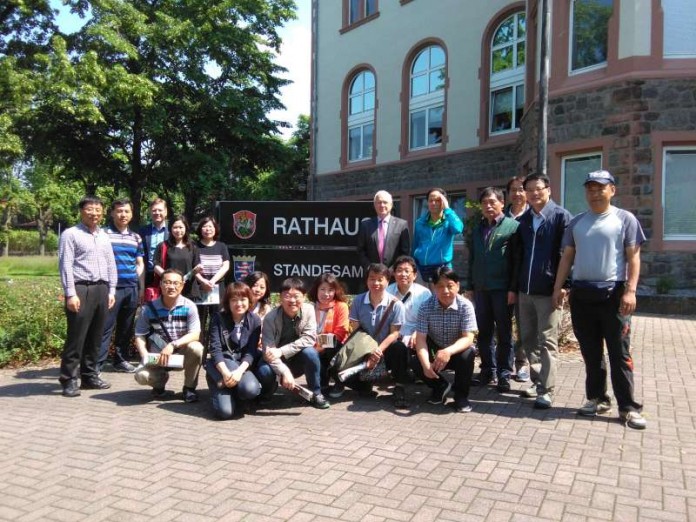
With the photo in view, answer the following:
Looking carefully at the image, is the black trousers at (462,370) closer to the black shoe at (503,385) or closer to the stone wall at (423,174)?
the black shoe at (503,385)

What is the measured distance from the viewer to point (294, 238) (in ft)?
24.4

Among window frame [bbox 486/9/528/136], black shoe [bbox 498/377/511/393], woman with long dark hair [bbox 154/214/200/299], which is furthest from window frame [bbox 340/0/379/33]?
black shoe [bbox 498/377/511/393]

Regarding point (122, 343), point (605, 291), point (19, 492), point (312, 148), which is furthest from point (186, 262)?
point (312, 148)

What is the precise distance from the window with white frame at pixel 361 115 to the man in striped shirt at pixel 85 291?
17.0 metres

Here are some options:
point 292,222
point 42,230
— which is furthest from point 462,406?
point 42,230

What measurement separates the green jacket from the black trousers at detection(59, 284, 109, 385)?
12.1ft

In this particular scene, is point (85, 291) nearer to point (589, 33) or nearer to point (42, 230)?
point (589, 33)

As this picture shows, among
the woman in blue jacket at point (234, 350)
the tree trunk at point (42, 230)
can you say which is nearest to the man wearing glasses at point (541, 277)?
the woman in blue jacket at point (234, 350)

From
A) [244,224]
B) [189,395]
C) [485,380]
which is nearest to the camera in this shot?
[189,395]

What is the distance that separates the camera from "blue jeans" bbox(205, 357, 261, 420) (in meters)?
4.85

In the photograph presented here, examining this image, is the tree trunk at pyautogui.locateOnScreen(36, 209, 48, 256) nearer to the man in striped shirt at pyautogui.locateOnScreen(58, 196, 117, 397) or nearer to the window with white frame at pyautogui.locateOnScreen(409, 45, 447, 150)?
the window with white frame at pyautogui.locateOnScreen(409, 45, 447, 150)

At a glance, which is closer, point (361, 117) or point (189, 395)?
point (189, 395)

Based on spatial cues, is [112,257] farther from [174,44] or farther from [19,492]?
[174,44]

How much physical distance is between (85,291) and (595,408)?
470cm
